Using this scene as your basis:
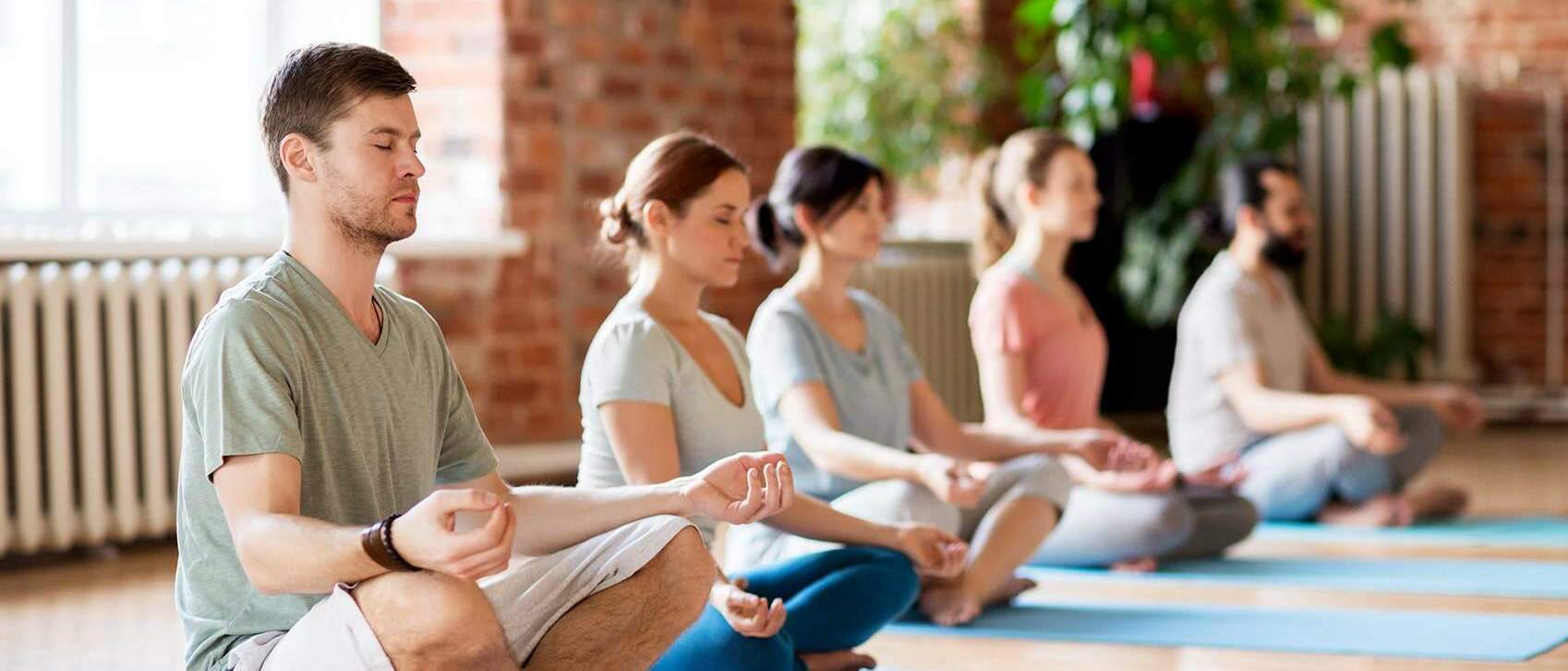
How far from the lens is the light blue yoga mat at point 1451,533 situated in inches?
175

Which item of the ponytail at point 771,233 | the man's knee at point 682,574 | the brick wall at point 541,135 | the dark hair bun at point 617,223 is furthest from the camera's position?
the brick wall at point 541,135

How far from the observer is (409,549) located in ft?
5.51

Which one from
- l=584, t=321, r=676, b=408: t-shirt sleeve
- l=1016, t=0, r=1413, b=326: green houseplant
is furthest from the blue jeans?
l=1016, t=0, r=1413, b=326: green houseplant

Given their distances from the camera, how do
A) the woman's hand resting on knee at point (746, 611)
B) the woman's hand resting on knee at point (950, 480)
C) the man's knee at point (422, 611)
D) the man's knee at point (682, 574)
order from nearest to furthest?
the man's knee at point (422, 611) → the man's knee at point (682, 574) → the woman's hand resting on knee at point (746, 611) → the woman's hand resting on knee at point (950, 480)

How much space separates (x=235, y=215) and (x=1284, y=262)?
107 inches

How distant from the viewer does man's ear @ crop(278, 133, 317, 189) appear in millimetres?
1871

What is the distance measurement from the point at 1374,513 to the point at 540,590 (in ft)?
10.6

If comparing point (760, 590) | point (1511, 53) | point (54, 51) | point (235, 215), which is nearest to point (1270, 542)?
point (760, 590)

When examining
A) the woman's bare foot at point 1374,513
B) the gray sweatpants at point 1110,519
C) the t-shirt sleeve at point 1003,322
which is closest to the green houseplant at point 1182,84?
the woman's bare foot at point 1374,513

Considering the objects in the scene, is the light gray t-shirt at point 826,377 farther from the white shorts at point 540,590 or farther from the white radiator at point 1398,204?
the white radiator at point 1398,204

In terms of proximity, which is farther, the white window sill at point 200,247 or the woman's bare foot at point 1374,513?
the woman's bare foot at point 1374,513

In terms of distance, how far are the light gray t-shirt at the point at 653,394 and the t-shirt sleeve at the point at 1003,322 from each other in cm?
125

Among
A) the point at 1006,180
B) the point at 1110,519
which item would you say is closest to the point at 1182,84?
the point at 1006,180

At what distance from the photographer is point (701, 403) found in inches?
104
